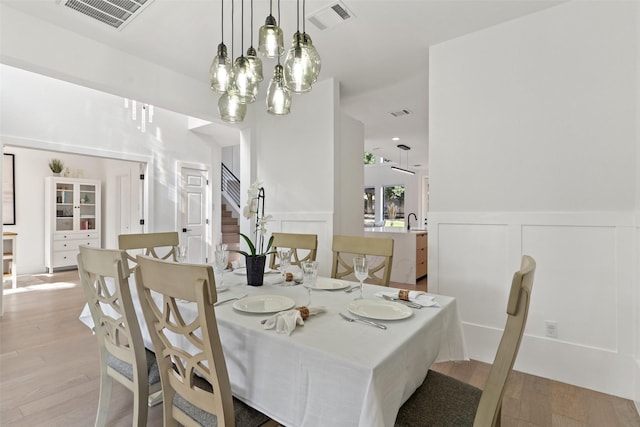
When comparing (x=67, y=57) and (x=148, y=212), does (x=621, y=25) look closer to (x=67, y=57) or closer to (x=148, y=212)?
(x=67, y=57)

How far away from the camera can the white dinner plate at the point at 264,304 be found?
1.25 metres

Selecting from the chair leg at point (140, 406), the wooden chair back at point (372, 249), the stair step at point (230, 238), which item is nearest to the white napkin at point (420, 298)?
the wooden chair back at point (372, 249)

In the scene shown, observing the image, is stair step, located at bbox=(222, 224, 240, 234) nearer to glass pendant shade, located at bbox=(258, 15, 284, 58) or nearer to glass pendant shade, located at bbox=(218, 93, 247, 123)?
glass pendant shade, located at bbox=(218, 93, 247, 123)

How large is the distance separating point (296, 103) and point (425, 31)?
162 cm

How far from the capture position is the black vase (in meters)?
1.69

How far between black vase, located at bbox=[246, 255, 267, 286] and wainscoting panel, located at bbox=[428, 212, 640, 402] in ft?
5.44

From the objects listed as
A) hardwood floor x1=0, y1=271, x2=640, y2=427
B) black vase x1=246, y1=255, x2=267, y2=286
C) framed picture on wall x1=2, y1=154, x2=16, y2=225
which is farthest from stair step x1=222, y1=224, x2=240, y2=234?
black vase x1=246, y1=255, x2=267, y2=286

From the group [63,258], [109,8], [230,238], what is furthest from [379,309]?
[63,258]

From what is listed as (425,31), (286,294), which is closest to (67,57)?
(286,294)

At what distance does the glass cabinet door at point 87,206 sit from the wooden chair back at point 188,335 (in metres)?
6.48

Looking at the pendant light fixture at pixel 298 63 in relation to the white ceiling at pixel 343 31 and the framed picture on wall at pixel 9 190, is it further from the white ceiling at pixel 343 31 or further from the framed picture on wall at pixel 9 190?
the framed picture on wall at pixel 9 190

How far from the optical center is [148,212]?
5.05 meters

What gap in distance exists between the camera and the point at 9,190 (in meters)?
5.28

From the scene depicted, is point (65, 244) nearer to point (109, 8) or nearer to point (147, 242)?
point (147, 242)
